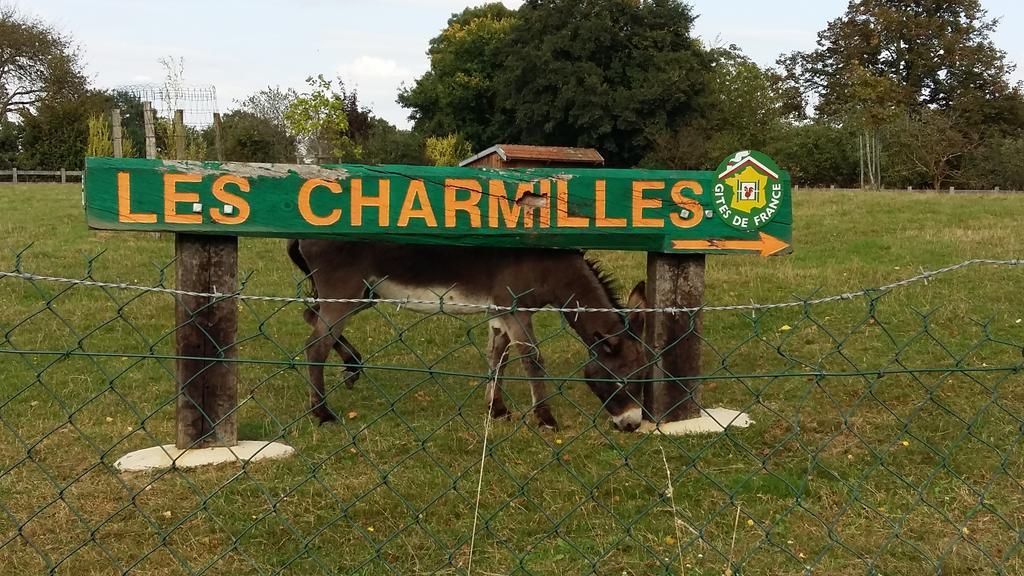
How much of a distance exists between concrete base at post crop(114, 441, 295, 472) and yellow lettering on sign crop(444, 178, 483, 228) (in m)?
1.62

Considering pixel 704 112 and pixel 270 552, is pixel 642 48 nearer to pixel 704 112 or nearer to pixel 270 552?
pixel 704 112

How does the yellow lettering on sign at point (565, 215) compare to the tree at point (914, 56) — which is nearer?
the yellow lettering on sign at point (565, 215)

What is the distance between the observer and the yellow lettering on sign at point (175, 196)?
422 cm

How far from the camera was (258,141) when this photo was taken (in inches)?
1091

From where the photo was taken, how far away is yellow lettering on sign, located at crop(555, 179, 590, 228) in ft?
15.5

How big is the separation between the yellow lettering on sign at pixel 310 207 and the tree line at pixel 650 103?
24.1 meters

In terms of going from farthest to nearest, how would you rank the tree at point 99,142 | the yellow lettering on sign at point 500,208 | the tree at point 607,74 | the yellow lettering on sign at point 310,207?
the tree at point 607,74 < the tree at point 99,142 < the yellow lettering on sign at point 500,208 < the yellow lettering on sign at point 310,207

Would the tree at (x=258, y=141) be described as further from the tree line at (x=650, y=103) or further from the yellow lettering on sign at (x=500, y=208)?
the yellow lettering on sign at (x=500, y=208)

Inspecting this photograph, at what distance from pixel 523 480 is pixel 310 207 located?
1852 mm

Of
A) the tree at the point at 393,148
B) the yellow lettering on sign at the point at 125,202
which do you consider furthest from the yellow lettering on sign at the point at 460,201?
the tree at the point at 393,148

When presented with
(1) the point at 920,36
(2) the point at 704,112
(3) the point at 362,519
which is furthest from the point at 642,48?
(3) the point at 362,519

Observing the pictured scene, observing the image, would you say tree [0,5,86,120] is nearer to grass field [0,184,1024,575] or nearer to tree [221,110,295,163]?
tree [221,110,295,163]

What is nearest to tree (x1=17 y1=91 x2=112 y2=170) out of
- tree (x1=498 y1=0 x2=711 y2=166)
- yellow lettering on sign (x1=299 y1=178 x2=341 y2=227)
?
tree (x1=498 y1=0 x2=711 y2=166)

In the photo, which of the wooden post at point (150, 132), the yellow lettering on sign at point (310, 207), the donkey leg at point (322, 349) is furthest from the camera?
the wooden post at point (150, 132)
